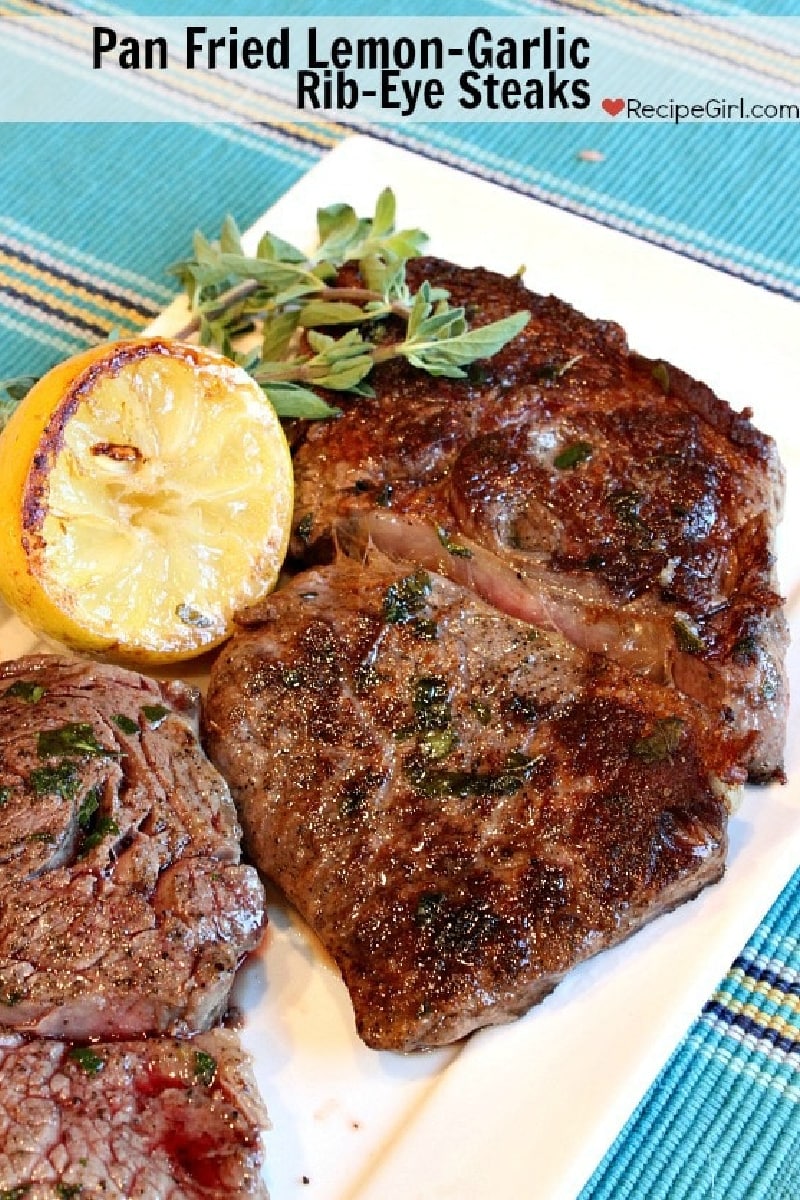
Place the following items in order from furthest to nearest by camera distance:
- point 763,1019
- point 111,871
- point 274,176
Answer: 1. point 274,176
2. point 763,1019
3. point 111,871

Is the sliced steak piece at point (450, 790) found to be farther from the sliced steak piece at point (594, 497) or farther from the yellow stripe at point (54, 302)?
the yellow stripe at point (54, 302)

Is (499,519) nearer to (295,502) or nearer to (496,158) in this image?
(295,502)

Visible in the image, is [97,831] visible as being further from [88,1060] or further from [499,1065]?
[499,1065]

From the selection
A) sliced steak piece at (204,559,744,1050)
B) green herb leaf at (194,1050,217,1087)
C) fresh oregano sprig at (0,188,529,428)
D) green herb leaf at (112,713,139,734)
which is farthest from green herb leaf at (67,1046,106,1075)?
fresh oregano sprig at (0,188,529,428)

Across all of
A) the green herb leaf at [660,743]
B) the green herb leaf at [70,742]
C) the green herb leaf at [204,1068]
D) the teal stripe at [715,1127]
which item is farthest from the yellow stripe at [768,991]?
the green herb leaf at [70,742]

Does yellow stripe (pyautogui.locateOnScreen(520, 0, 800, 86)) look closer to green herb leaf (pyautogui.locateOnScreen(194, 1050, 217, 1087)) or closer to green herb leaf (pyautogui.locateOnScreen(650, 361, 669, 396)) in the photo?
green herb leaf (pyautogui.locateOnScreen(650, 361, 669, 396))

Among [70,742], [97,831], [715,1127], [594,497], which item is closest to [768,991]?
[715,1127]
